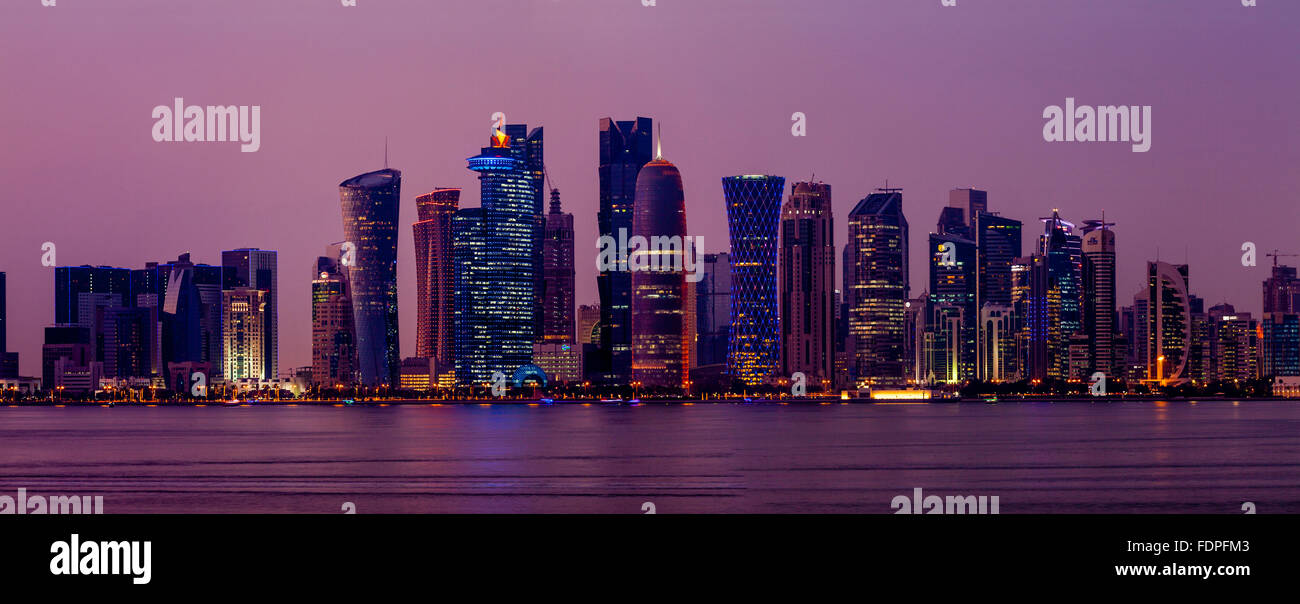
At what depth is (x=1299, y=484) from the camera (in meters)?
75.9

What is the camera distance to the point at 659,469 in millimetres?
85500

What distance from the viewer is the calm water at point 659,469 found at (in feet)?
207

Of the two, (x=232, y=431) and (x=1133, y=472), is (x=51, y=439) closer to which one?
(x=232, y=431)

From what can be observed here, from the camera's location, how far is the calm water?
63000 mm
